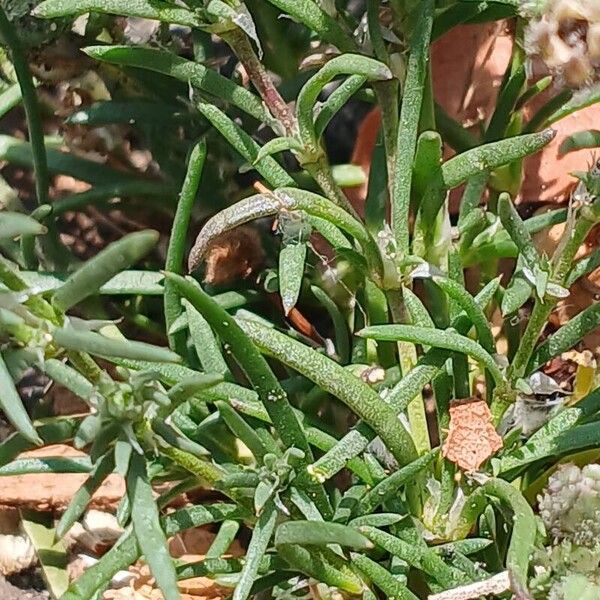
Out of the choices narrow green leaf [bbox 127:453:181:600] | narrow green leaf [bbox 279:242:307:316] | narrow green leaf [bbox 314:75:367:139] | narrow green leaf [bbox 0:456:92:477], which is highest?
narrow green leaf [bbox 314:75:367:139]

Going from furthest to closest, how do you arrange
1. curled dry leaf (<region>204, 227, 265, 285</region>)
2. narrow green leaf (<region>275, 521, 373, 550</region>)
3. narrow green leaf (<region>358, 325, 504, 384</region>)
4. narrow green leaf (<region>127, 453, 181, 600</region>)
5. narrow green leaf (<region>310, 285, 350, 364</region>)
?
curled dry leaf (<region>204, 227, 265, 285</region>) < narrow green leaf (<region>310, 285, 350, 364</region>) < narrow green leaf (<region>358, 325, 504, 384</region>) < narrow green leaf (<region>275, 521, 373, 550</region>) < narrow green leaf (<region>127, 453, 181, 600</region>)

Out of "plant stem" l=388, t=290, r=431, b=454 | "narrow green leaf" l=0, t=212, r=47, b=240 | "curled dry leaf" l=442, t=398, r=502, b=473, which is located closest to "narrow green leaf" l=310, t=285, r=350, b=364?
"plant stem" l=388, t=290, r=431, b=454

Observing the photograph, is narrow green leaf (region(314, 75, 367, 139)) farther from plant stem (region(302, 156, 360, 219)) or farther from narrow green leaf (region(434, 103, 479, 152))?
narrow green leaf (region(434, 103, 479, 152))

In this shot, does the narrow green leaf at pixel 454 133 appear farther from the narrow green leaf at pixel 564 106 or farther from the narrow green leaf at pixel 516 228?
the narrow green leaf at pixel 516 228

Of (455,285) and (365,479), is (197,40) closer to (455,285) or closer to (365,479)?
(455,285)

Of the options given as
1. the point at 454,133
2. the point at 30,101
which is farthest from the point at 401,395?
the point at 30,101

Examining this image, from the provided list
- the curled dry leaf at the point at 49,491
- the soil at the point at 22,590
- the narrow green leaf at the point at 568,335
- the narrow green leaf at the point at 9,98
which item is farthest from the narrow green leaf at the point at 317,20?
the soil at the point at 22,590
